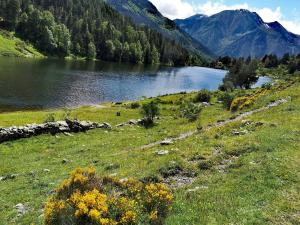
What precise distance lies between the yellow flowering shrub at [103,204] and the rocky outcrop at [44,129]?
25.6m

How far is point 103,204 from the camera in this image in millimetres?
14188

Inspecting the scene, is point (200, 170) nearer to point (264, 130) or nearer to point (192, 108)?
point (264, 130)

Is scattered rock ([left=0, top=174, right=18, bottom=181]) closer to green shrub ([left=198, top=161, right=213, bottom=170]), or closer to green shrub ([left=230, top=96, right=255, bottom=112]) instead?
green shrub ([left=198, top=161, right=213, bottom=170])

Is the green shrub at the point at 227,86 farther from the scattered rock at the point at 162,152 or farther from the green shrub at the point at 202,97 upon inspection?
the scattered rock at the point at 162,152

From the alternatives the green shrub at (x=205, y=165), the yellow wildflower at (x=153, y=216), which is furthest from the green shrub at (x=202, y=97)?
the yellow wildflower at (x=153, y=216)

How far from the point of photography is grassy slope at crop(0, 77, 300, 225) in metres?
16.4

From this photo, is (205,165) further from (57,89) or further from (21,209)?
(57,89)

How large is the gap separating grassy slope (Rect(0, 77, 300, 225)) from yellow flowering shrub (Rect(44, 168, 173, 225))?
107cm

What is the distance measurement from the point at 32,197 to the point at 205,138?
14.4 m

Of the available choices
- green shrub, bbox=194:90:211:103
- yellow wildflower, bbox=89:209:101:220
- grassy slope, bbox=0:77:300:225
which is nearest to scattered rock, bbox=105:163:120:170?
grassy slope, bbox=0:77:300:225

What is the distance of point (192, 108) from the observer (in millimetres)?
52219

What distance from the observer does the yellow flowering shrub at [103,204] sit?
13.9m

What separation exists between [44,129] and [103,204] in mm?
30508

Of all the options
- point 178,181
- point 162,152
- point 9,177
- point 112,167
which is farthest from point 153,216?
point 9,177
